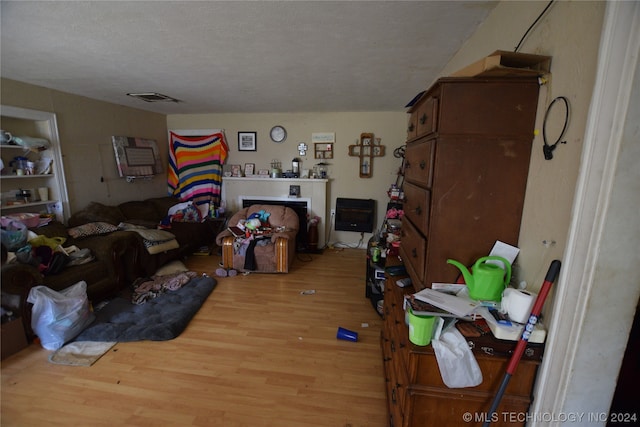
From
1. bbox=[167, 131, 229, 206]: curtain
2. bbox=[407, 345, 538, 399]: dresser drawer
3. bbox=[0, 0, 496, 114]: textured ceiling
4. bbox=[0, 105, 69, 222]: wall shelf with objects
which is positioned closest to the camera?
bbox=[407, 345, 538, 399]: dresser drawer

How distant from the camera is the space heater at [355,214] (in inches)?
167

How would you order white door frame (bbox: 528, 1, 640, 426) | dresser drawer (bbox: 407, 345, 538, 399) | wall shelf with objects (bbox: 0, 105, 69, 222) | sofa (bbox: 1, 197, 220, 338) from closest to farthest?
white door frame (bbox: 528, 1, 640, 426)
dresser drawer (bbox: 407, 345, 538, 399)
wall shelf with objects (bbox: 0, 105, 69, 222)
sofa (bbox: 1, 197, 220, 338)

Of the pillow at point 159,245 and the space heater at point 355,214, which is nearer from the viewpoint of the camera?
the pillow at point 159,245

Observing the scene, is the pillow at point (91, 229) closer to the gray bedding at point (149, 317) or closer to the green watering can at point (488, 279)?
the gray bedding at point (149, 317)

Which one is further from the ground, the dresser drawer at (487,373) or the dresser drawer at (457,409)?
the dresser drawer at (487,373)

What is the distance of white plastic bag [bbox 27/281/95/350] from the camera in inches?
73.0

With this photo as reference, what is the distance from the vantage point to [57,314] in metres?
1.94

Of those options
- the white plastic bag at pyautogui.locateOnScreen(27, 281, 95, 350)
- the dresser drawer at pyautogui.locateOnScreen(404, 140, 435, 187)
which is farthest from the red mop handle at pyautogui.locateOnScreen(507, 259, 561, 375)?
the white plastic bag at pyautogui.locateOnScreen(27, 281, 95, 350)

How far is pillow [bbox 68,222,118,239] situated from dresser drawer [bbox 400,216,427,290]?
3.23m

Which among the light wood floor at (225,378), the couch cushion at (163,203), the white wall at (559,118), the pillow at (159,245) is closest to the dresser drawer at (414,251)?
the white wall at (559,118)

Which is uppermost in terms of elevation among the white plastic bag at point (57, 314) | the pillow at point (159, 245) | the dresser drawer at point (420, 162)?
the dresser drawer at point (420, 162)

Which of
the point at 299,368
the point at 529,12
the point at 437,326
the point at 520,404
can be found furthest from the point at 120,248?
the point at 529,12

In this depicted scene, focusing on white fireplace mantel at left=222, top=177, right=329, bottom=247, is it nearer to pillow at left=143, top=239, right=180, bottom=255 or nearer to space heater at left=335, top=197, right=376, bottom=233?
space heater at left=335, top=197, right=376, bottom=233

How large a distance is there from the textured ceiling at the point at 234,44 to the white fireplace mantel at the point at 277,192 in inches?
60.7
